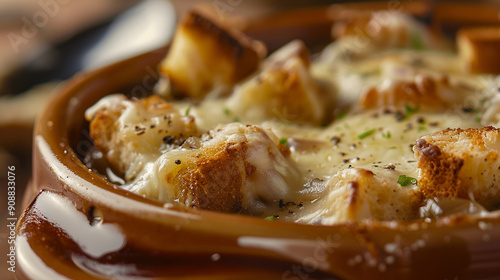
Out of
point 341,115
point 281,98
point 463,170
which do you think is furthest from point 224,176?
point 341,115

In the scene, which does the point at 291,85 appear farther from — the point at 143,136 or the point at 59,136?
the point at 59,136

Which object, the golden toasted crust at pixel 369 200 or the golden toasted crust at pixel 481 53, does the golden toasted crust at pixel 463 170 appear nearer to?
the golden toasted crust at pixel 369 200

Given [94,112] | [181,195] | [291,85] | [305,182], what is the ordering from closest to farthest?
[181,195] < [305,182] < [94,112] < [291,85]

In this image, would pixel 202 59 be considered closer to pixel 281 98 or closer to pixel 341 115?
pixel 281 98

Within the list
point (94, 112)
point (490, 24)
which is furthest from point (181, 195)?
point (490, 24)

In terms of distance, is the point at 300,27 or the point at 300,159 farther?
the point at 300,27

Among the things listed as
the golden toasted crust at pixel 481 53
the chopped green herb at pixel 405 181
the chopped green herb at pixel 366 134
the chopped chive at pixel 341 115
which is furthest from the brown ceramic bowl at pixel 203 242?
the golden toasted crust at pixel 481 53
